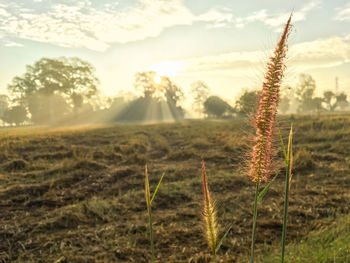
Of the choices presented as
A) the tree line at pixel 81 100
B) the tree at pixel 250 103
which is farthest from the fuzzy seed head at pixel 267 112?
the tree line at pixel 81 100

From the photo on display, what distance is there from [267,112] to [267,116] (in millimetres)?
27

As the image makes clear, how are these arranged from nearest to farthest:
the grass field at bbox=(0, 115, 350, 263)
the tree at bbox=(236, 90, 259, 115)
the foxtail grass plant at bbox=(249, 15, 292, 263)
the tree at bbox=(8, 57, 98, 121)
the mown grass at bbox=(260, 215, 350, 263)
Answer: the foxtail grass plant at bbox=(249, 15, 292, 263) < the tree at bbox=(236, 90, 259, 115) < the mown grass at bbox=(260, 215, 350, 263) < the grass field at bbox=(0, 115, 350, 263) < the tree at bbox=(8, 57, 98, 121)

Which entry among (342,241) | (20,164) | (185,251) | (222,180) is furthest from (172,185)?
(20,164)

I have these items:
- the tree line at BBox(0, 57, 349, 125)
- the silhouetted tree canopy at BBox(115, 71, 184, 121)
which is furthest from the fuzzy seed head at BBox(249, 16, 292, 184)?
the silhouetted tree canopy at BBox(115, 71, 184, 121)

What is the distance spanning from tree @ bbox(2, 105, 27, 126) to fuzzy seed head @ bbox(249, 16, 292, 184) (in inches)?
3070

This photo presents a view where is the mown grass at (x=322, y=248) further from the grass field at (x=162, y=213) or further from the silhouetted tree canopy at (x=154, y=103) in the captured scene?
the silhouetted tree canopy at (x=154, y=103)

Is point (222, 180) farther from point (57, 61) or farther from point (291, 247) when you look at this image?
point (57, 61)

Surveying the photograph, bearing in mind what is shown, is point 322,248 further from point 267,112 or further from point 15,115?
point 15,115

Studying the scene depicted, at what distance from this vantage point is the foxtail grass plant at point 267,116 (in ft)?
4.59

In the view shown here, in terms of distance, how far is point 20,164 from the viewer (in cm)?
1107

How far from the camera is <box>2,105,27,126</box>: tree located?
6669 centimetres

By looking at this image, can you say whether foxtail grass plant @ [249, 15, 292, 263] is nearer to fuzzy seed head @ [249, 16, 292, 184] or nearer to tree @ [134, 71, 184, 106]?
fuzzy seed head @ [249, 16, 292, 184]

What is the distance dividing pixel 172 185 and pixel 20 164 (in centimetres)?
→ 740

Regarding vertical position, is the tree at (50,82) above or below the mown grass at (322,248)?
above
